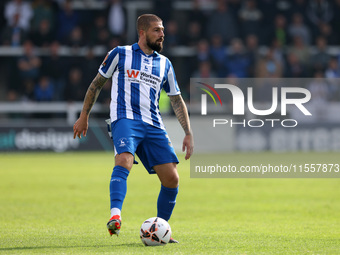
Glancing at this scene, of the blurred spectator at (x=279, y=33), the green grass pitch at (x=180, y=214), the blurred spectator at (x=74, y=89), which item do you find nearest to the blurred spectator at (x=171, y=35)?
the blurred spectator at (x=74, y=89)

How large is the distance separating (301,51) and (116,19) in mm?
5666

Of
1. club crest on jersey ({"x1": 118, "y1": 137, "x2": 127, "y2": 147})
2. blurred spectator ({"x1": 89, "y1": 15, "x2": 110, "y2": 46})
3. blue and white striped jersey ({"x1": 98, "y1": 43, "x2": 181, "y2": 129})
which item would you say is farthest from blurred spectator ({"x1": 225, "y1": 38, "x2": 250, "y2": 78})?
club crest on jersey ({"x1": 118, "y1": 137, "x2": 127, "y2": 147})

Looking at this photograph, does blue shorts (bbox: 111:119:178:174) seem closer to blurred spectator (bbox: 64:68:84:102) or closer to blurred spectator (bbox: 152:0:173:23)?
blurred spectator (bbox: 64:68:84:102)

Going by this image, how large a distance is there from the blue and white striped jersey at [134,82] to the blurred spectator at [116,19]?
14.6 m

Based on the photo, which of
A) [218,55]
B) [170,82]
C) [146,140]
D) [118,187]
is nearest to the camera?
[118,187]

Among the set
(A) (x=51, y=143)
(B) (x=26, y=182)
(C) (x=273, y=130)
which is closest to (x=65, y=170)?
(B) (x=26, y=182)

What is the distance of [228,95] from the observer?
19.9 metres

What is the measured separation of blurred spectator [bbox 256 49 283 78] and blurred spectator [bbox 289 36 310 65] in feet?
3.27

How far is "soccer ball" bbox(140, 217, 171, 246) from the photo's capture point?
19.2 feet

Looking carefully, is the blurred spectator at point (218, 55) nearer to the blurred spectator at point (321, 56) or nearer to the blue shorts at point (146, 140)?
the blurred spectator at point (321, 56)

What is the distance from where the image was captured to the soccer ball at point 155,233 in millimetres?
5844

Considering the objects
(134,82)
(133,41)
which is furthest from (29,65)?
(134,82)

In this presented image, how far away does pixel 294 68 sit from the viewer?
20469 millimetres

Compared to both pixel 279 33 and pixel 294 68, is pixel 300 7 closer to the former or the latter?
pixel 279 33
